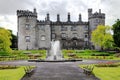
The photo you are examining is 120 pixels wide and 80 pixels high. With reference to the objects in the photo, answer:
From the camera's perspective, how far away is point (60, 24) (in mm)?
90750

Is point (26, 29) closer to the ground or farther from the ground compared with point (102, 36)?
farther from the ground

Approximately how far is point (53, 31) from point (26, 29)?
358 inches

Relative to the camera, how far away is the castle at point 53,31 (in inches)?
3354

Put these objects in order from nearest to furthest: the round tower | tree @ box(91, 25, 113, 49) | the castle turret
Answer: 1. tree @ box(91, 25, 113, 49)
2. the round tower
3. the castle turret

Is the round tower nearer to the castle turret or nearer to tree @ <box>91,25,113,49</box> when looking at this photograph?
the castle turret

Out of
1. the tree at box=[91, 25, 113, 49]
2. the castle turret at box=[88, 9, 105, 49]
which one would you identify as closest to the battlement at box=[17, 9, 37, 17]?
the castle turret at box=[88, 9, 105, 49]

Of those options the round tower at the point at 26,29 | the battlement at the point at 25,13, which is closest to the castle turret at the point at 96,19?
the round tower at the point at 26,29

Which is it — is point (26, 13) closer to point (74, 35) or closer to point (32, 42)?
point (32, 42)

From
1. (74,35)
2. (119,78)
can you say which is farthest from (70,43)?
(119,78)

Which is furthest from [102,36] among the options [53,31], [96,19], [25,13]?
[25,13]

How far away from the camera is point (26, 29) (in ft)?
280

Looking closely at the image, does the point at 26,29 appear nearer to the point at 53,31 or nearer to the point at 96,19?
the point at 53,31

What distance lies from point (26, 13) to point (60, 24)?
11.3 metres

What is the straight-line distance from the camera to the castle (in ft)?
279
